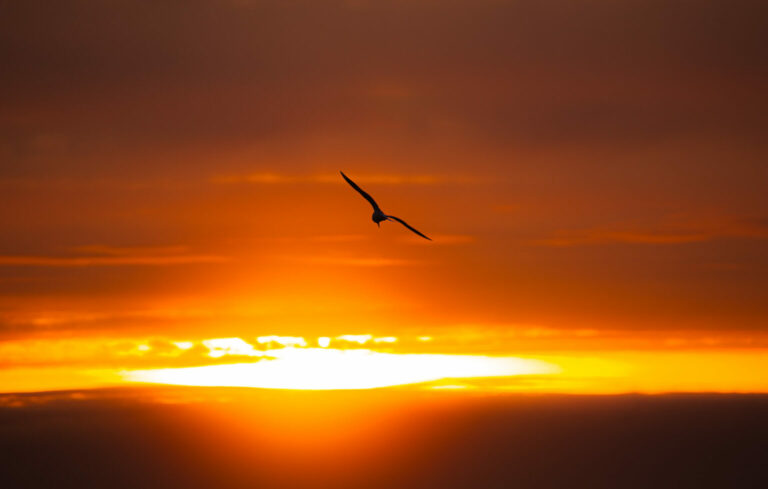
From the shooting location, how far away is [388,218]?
199 metres

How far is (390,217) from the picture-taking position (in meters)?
198

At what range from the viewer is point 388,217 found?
199m

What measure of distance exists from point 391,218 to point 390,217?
101 cm

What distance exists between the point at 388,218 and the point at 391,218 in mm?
1901

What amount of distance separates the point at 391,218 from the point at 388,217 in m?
2.28

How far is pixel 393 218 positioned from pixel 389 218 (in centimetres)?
204

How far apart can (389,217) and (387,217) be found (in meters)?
1.39

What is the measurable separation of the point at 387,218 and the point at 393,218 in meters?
3.56

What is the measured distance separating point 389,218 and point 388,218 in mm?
634

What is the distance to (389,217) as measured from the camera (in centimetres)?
19850

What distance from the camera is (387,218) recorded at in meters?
200

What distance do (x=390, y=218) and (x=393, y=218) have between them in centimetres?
129

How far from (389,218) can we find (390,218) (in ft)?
2.48
